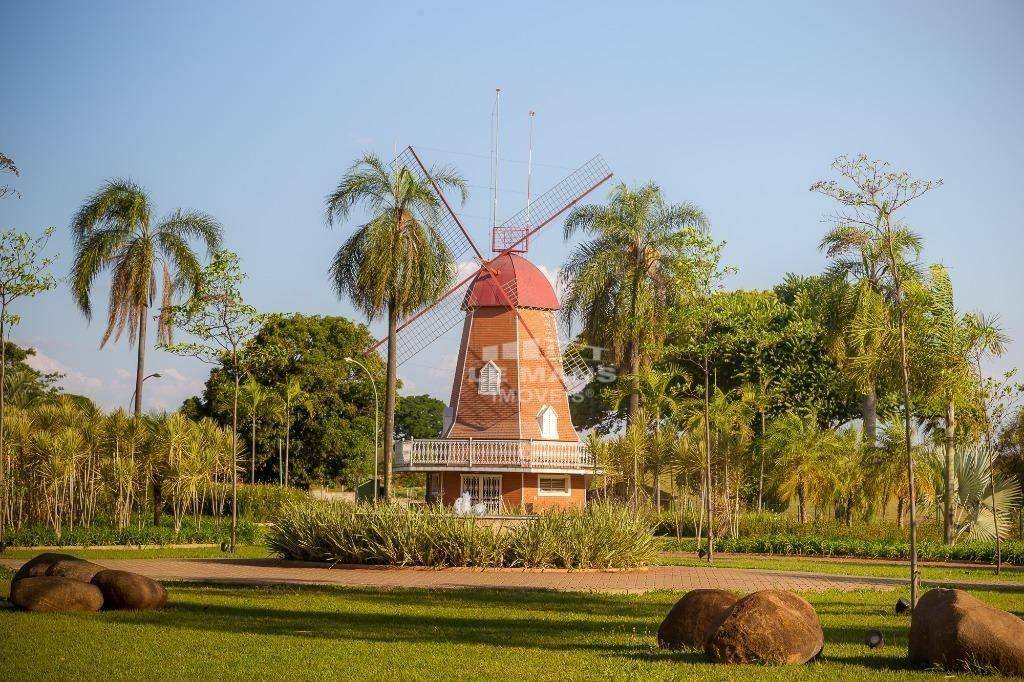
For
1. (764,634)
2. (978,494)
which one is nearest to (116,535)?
(764,634)

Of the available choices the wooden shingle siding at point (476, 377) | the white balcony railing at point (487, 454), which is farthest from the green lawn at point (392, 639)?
the wooden shingle siding at point (476, 377)

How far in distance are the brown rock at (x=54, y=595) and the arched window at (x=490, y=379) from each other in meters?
23.9

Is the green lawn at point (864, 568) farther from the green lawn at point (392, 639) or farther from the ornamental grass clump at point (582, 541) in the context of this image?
the green lawn at point (392, 639)

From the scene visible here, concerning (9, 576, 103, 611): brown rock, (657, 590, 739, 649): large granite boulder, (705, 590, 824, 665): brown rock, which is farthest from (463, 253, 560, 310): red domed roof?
(705, 590, 824, 665): brown rock

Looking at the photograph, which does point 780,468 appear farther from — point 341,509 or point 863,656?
point 863,656

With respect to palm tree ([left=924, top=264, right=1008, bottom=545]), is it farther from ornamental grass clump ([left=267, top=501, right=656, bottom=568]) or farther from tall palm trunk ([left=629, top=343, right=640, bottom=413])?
tall palm trunk ([left=629, top=343, right=640, bottom=413])

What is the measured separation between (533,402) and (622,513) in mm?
14046

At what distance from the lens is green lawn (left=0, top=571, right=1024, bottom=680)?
1095 cm

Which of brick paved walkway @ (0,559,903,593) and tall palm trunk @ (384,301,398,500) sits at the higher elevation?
tall palm trunk @ (384,301,398,500)

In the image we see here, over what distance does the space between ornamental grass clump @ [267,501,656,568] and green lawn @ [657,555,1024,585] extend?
3.15 metres

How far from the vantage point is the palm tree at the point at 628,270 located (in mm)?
42062

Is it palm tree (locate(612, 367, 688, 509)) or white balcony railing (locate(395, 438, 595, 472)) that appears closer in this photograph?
white balcony railing (locate(395, 438, 595, 472))

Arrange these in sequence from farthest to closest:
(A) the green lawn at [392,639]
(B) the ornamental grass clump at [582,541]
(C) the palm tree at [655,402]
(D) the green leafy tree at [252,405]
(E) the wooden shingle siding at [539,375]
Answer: (D) the green leafy tree at [252,405], (E) the wooden shingle siding at [539,375], (C) the palm tree at [655,402], (B) the ornamental grass clump at [582,541], (A) the green lawn at [392,639]

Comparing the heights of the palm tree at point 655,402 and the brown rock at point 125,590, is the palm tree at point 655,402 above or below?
above
